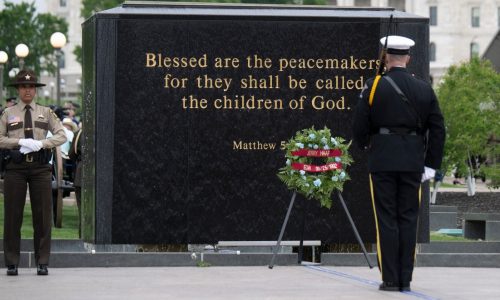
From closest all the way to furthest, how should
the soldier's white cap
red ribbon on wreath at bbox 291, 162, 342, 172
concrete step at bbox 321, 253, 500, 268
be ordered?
the soldier's white cap, red ribbon on wreath at bbox 291, 162, 342, 172, concrete step at bbox 321, 253, 500, 268

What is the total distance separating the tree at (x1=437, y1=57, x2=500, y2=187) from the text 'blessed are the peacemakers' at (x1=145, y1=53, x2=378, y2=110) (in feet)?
73.2

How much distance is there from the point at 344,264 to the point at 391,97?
9.95ft

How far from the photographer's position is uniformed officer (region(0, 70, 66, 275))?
556 inches

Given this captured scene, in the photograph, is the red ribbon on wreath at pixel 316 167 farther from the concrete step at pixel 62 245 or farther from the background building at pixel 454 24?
the background building at pixel 454 24

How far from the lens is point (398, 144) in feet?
40.5

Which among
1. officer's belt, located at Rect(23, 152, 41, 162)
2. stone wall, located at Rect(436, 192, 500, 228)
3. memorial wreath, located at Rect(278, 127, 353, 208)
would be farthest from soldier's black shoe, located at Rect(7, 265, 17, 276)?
stone wall, located at Rect(436, 192, 500, 228)

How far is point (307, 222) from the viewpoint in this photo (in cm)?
1563

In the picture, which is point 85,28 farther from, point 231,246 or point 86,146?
point 231,246

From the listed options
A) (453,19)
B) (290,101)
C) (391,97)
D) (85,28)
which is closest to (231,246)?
(290,101)

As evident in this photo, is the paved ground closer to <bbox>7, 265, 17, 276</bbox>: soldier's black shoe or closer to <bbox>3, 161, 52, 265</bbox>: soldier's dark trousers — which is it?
<bbox>7, 265, 17, 276</bbox>: soldier's black shoe

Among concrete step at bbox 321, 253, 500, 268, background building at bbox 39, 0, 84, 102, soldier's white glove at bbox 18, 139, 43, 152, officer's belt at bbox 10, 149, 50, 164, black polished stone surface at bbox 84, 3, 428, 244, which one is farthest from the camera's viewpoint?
background building at bbox 39, 0, 84, 102

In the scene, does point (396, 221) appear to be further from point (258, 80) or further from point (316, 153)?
point (258, 80)

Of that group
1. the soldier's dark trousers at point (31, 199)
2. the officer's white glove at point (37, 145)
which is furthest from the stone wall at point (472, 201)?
the officer's white glove at point (37, 145)

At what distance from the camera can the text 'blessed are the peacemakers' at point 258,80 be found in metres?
15.4
